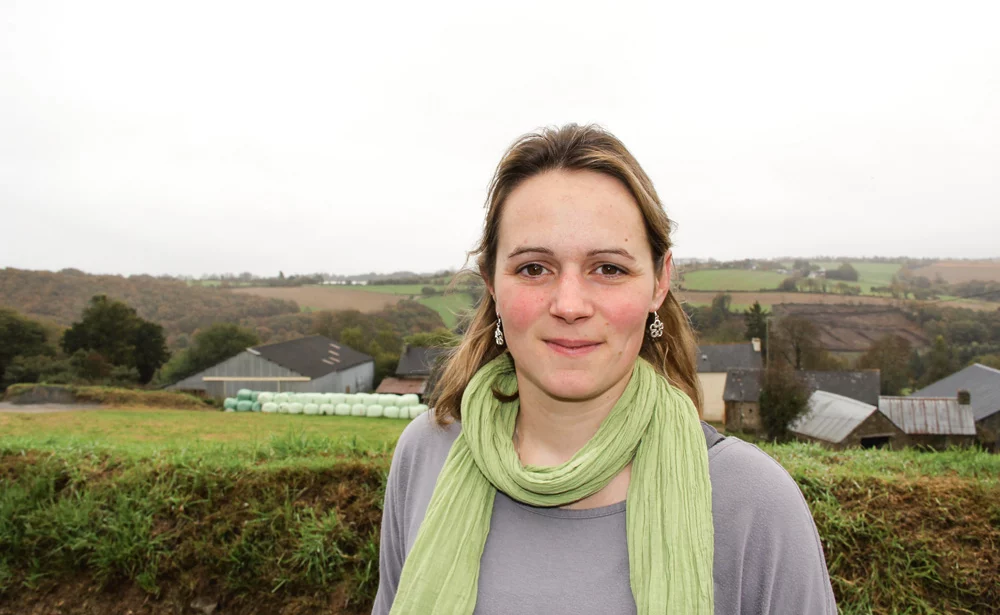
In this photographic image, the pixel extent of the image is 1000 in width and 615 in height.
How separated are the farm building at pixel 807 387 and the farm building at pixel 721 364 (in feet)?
3.49

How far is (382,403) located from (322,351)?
579 cm

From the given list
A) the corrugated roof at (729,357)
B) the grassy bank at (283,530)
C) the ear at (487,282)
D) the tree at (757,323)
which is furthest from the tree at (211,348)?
the ear at (487,282)

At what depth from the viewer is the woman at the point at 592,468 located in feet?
4.88

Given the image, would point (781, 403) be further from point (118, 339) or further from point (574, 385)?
point (118, 339)

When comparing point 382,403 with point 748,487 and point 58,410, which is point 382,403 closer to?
point 58,410

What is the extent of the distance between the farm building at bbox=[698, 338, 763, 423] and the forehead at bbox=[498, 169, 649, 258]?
17139 mm

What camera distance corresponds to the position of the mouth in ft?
5.28

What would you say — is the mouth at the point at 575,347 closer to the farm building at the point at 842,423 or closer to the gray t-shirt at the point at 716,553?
the gray t-shirt at the point at 716,553

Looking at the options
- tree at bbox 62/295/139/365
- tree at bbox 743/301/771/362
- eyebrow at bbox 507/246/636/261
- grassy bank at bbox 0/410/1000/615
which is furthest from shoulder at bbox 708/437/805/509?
tree at bbox 743/301/771/362

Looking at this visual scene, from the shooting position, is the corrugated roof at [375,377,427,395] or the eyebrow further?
the corrugated roof at [375,377,427,395]

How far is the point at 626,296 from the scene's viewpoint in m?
1.62

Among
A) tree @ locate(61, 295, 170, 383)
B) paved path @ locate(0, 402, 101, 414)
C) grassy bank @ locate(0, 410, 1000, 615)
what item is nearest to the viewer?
grassy bank @ locate(0, 410, 1000, 615)

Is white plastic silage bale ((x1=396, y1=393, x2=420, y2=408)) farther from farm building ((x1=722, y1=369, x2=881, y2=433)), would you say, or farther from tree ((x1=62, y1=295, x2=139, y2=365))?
farm building ((x1=722, y1=369, x2=881, y2=433))

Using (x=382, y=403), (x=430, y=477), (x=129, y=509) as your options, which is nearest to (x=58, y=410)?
(x=129, y=509)
